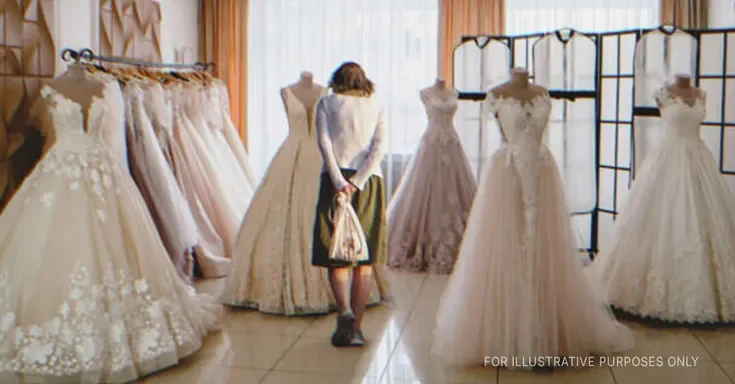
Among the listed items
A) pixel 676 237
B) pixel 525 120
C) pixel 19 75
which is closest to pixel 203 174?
pixel 19 75

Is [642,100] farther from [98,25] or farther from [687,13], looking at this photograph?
[98,25]

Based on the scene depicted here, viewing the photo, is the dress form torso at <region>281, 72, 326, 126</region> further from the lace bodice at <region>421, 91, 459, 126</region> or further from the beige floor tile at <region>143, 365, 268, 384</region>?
the beige floor tile at <region>143, 365, 268, 384</region>

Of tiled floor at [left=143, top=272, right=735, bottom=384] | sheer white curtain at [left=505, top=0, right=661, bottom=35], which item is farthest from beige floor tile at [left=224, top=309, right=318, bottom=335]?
sheer white curtain at [left=505, top=0, right=661, bottom=35]

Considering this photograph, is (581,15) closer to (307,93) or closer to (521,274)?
(307,93)

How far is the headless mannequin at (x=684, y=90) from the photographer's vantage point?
4672 millimetres

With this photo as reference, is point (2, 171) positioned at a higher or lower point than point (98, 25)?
lower

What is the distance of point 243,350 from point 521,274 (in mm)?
1423

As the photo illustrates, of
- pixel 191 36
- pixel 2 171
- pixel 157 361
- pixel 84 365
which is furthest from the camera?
pixel 191 36

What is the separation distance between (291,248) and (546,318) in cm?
169

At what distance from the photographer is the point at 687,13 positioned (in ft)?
22.8

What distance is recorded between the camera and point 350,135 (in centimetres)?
397

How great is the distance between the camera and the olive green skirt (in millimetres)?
4000

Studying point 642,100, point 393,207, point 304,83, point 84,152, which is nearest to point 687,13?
point 642,100

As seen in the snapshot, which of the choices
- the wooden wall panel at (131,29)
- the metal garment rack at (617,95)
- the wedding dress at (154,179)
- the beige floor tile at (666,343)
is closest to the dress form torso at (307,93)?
the wedding dress at (154,179)
